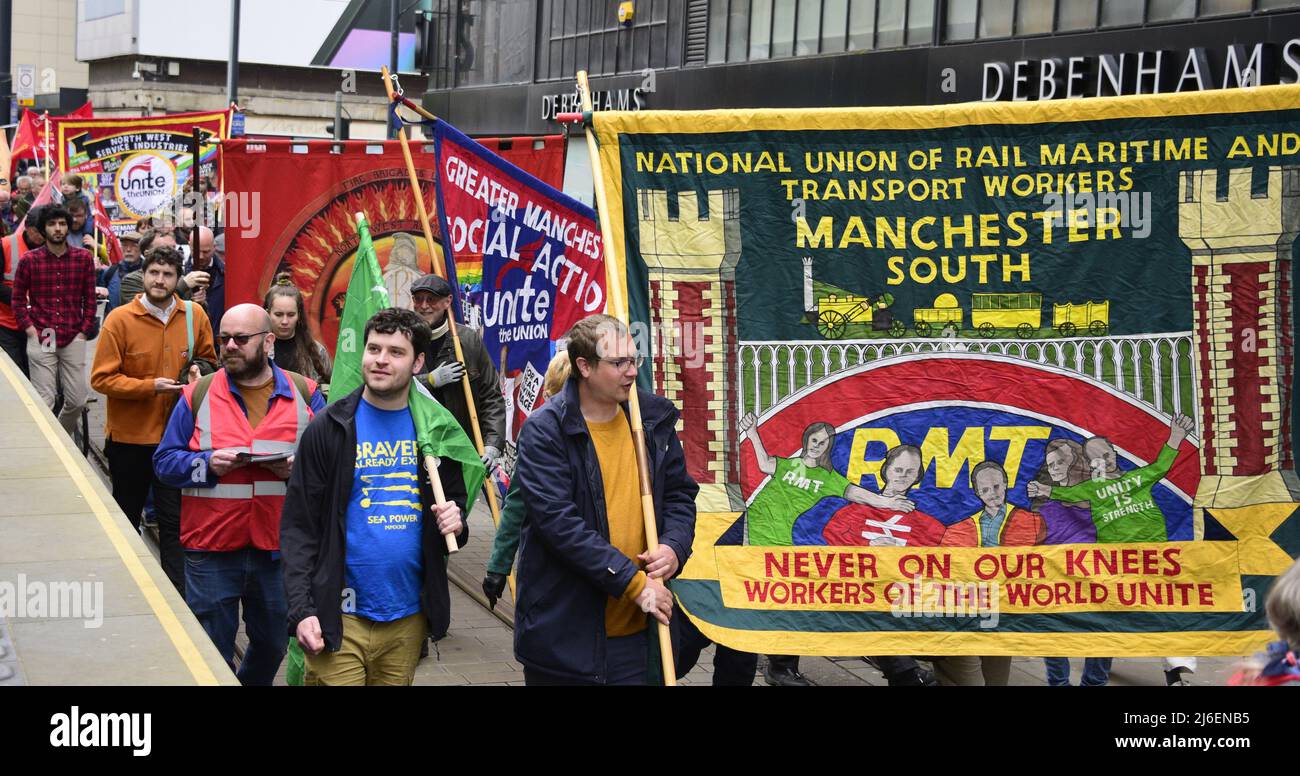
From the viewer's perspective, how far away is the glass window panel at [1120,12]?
48.2ft

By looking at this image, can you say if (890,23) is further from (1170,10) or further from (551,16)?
(551,16)

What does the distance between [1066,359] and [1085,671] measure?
2276 millimetres

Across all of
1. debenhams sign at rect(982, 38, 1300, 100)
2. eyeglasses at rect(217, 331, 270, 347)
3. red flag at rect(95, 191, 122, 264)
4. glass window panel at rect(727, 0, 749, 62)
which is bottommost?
eyeglasses at rect(217, 331, 270, 347)

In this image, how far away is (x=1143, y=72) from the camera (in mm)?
14352

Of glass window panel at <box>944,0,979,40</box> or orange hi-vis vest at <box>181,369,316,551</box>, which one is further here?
glass window panel at <box>944,0,979,40</box>

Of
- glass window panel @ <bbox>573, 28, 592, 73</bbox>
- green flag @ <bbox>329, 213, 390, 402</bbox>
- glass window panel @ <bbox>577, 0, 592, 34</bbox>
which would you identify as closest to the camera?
green flag @ <bbox>329, 213, 390, 402</bbox>

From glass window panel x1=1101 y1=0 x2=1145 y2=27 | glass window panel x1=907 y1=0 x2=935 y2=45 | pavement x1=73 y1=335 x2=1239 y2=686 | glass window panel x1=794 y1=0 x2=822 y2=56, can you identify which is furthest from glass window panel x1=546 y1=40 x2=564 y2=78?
pavement x1=73 y1=335 x2=1239 y2=686

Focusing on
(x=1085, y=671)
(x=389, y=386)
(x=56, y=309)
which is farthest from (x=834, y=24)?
(x=389, y=386)

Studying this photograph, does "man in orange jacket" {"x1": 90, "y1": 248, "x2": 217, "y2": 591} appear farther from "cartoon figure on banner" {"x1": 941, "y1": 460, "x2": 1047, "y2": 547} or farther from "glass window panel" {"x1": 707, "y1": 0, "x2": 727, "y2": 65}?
"glass window panel" {"x1": 707, "y1": 0, "x2": 727, "y2": 65}

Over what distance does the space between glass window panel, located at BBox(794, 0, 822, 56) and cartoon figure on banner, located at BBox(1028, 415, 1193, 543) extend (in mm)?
14801

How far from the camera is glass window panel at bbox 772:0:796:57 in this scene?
20.1 m

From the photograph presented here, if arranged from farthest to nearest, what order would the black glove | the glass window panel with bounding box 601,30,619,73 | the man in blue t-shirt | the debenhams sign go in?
the glass window panel with bounding box 601,30,619,73 → the debenhams sign → the black glove → the man in blue t-shirt

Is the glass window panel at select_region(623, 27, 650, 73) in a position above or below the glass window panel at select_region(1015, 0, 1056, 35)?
above
